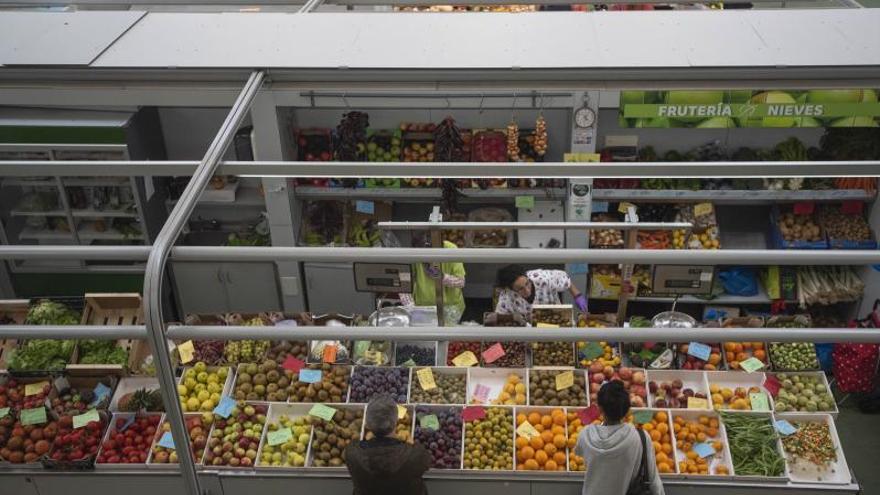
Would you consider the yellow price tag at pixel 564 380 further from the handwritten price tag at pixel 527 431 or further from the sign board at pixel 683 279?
the sign board at pixel 683 279

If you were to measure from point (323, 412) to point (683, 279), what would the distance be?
2486 millimetres

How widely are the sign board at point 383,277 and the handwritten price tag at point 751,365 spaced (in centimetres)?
243

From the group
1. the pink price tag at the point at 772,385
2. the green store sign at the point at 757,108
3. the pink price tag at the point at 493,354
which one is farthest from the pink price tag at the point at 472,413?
the green store sign at the point at 757,108

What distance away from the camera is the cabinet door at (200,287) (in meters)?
7.56

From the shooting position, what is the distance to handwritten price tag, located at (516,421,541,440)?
4.85 m

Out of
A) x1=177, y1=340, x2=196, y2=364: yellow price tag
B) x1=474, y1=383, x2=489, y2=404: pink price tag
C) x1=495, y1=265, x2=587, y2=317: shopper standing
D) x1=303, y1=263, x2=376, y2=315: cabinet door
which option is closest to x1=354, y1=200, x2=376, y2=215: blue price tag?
x1=303, y1=263, x2=376, y2=315: cabinet door

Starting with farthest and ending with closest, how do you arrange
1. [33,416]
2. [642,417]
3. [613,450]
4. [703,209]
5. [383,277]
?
1. [703,209]
2. [33,416]
3. [383,277]
4. [642,417]
5. [613,450]

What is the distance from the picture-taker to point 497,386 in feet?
17.6

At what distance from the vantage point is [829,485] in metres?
4.59

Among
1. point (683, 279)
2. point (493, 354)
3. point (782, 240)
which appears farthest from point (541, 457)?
point (782, 240)

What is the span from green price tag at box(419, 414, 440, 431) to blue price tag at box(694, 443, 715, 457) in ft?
5.44

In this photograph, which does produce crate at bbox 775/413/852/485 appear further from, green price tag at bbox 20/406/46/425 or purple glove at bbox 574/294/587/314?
green price tag at bbox 20/406/46/425

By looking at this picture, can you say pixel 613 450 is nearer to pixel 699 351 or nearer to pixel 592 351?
pixel 592 351

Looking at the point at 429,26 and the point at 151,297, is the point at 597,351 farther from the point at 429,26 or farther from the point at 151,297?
the point at 151,297
